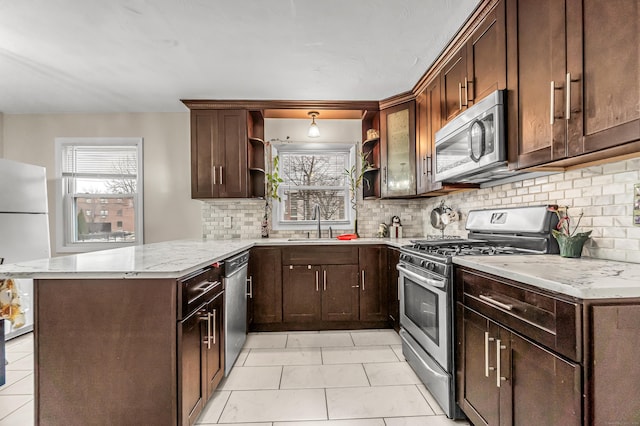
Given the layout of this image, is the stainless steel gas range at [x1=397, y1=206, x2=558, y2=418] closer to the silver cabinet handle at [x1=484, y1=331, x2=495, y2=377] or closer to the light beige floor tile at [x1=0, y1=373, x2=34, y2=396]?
the silver cabinet handle at [x1=484, y1=331, x2=495, y2=377]

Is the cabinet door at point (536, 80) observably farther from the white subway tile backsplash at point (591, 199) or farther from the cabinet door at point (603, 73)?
the white subway tile backsplash at point (591, 199)

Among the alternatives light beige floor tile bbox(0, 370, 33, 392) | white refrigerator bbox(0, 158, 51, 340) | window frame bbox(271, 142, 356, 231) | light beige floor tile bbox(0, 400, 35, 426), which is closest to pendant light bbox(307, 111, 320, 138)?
Answer: window frame bbox(271, 142, 356, 231)

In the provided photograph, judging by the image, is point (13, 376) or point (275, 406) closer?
point (275, 406)

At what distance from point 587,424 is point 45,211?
4.36 meters

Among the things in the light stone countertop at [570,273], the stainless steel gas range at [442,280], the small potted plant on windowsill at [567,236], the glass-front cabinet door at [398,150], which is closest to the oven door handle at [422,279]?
the stainless steel gas range at [442,280]

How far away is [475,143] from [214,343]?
2010 mm

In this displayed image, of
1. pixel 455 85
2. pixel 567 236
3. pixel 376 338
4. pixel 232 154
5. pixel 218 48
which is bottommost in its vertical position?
pixel 376 338

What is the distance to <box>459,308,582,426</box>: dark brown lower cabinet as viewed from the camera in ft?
3.30

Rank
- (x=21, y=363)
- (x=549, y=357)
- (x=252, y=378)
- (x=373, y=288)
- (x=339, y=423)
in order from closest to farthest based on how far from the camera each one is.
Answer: (x=549, y=357), (x=339, y=423), (x=252, y=378), (x=21, y=363), (x=373, y=288)

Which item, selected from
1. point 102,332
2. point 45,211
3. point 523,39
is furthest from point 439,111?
point 45,211

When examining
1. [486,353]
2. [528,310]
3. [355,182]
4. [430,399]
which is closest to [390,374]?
[430,399]

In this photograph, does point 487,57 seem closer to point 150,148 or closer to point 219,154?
point 219,154

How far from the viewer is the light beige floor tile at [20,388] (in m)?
2.06

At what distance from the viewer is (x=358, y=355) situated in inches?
101
